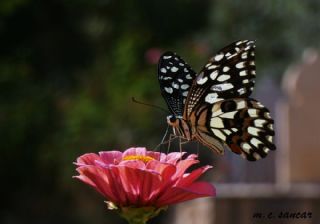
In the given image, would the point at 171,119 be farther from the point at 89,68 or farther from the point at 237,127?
the point at 89,68

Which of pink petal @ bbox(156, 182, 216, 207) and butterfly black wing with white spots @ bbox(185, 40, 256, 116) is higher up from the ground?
butterfly black wing with white spots @ bbox(185, 40, 256, 116)

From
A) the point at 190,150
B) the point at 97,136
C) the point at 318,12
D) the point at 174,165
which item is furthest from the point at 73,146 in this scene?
the point at 174,165

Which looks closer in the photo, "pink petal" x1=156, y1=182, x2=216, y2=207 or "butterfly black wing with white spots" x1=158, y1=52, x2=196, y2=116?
"pink petal" x1=156, y1=182, x2=216, y2=207

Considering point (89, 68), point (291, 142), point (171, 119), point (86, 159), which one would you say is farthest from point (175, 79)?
point (291, 142)

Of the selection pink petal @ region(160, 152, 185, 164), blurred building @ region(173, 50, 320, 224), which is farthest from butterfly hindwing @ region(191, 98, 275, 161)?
blurred building @ region(173, 50, 320, 224)

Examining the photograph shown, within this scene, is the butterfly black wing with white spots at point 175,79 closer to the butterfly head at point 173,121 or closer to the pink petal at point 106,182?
the butterfly head at point 173,121

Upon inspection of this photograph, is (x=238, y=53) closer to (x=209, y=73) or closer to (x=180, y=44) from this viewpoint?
(x=209, y=73)

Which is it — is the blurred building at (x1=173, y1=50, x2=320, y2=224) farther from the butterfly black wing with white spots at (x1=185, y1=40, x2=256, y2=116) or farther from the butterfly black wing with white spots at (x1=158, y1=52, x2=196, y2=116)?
the butterfly black wing with white spots at (x1=185, y1=40, x2=256, y2=116)
